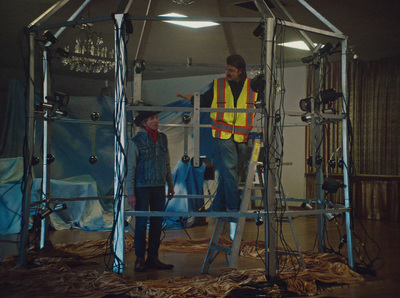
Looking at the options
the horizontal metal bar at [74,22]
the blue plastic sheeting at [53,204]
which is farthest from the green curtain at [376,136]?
the horizontal metal bar at [74,22]

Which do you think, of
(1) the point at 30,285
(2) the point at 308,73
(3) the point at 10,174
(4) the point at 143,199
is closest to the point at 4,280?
(1) the point at 30,285

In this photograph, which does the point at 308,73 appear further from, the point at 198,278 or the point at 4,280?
the point at 4,280

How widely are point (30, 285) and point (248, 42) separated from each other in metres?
6.01

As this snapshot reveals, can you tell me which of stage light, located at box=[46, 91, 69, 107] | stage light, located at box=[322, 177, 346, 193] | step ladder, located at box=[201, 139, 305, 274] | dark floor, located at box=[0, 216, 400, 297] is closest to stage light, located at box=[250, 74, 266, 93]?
step ladder, located at box=[201, 139, 305, 274]

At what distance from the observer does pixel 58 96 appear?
478cm

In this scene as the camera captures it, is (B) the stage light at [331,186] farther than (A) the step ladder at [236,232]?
Yes

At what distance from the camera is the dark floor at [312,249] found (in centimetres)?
404

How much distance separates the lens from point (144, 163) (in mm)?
4613

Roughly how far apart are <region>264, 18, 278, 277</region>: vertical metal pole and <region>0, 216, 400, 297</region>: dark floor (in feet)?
1.63

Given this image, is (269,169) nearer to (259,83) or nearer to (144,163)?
(259,83)

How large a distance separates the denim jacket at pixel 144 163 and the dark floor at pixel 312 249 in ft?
2.82

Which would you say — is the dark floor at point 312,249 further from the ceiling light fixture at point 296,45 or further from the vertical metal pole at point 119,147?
the ceiling light fixture at point 296,45

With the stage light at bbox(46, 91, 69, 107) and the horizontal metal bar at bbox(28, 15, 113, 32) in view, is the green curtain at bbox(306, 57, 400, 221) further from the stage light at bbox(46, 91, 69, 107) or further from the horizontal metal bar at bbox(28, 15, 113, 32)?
the horizontal metal bar at bbox(28, 15, 113, 32)

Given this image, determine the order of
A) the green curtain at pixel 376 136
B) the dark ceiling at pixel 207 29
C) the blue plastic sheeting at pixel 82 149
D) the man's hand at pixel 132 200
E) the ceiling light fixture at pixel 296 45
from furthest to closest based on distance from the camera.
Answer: the green curtain at pixel 376 136 → the ceiling light fixture at pixel 296 45 → the blue plastic sheeting at pixel 82 149 → the dark ceiling at pixel 207 29 → the man's hand at pixel 132 200
